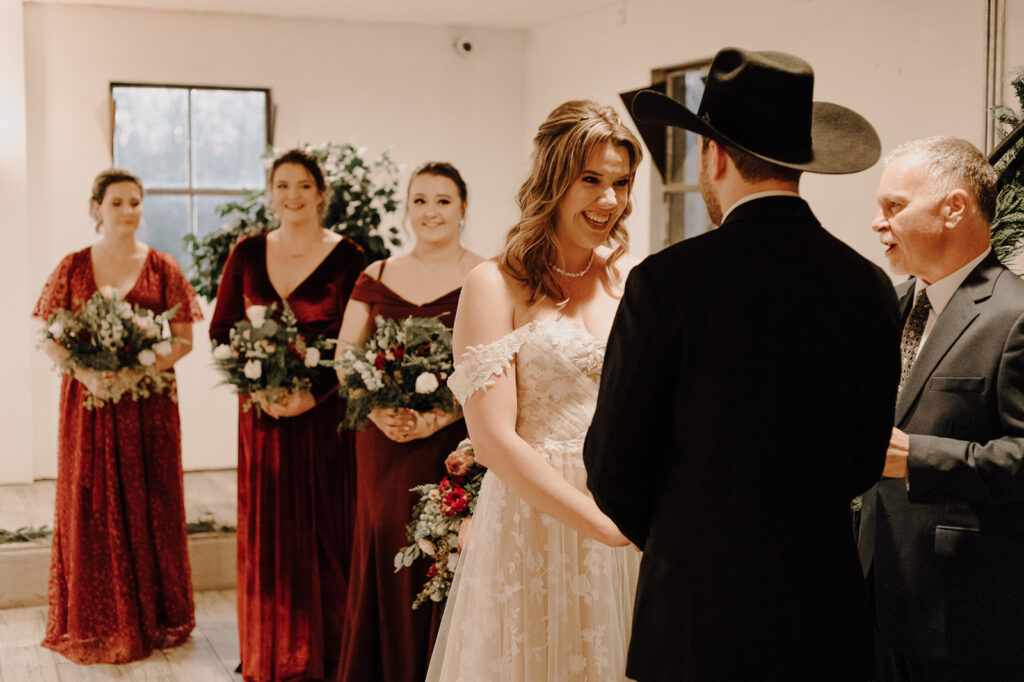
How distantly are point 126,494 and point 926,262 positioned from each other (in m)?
3.58

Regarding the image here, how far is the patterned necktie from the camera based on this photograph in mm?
2531

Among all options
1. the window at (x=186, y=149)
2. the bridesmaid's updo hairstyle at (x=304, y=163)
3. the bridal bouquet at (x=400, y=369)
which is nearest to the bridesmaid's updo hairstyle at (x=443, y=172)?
the bridesmaid's updo hairstyle at (x=304, y=163)

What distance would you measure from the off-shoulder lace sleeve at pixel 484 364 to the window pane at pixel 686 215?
14.5ft

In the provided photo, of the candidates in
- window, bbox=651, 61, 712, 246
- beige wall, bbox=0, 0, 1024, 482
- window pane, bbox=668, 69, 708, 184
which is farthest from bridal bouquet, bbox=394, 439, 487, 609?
window pane, bbox=668, 69, 708, 184

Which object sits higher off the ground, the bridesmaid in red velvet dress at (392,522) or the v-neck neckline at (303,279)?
the v-neck neckline at (303,279)

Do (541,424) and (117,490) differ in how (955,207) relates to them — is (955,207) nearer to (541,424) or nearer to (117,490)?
(541,424)

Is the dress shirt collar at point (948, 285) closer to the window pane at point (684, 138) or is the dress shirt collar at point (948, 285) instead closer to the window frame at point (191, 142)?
the window pane at point (684, 138)

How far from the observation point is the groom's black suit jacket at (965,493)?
2.20 meters

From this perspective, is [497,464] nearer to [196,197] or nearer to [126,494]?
[126,494]

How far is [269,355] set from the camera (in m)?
4.17

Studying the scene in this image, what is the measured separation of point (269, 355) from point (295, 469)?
493 mm

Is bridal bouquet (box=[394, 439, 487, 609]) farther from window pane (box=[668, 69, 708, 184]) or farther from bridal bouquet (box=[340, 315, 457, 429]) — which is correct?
window pane (box=[668, 69, 708, 184])

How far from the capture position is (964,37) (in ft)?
14.3

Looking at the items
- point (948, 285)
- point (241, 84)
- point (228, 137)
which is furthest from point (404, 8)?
point (948, 285)
